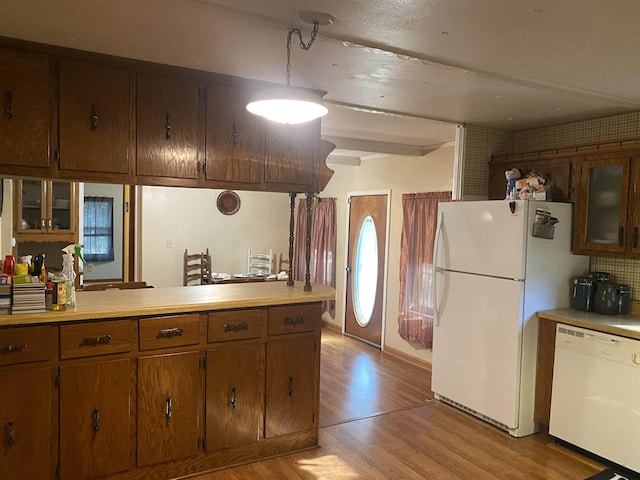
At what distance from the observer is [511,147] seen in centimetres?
420

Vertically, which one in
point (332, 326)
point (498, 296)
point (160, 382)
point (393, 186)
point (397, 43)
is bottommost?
point (332, 326)

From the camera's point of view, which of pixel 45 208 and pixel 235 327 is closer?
pixel 235 327

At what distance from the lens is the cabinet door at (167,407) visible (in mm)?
2477

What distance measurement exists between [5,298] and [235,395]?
4.23 ft

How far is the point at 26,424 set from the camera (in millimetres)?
2215

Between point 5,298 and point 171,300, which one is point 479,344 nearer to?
point 171,300

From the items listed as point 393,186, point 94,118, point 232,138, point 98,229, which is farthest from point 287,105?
point 98,229

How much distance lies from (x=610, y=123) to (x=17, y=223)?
5363 millimetres

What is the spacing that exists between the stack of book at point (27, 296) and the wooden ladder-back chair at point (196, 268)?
13.8 ft

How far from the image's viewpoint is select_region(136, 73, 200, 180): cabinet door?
8.46 feet

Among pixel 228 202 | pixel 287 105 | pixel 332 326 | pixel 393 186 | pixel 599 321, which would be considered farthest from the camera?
pixel 228 202

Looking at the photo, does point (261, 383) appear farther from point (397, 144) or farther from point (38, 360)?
point (397, 144)

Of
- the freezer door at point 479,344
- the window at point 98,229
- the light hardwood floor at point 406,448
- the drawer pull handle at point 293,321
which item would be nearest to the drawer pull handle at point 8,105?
the drawer pull handle at point 293,321

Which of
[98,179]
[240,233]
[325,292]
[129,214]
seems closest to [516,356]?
[325,292]
